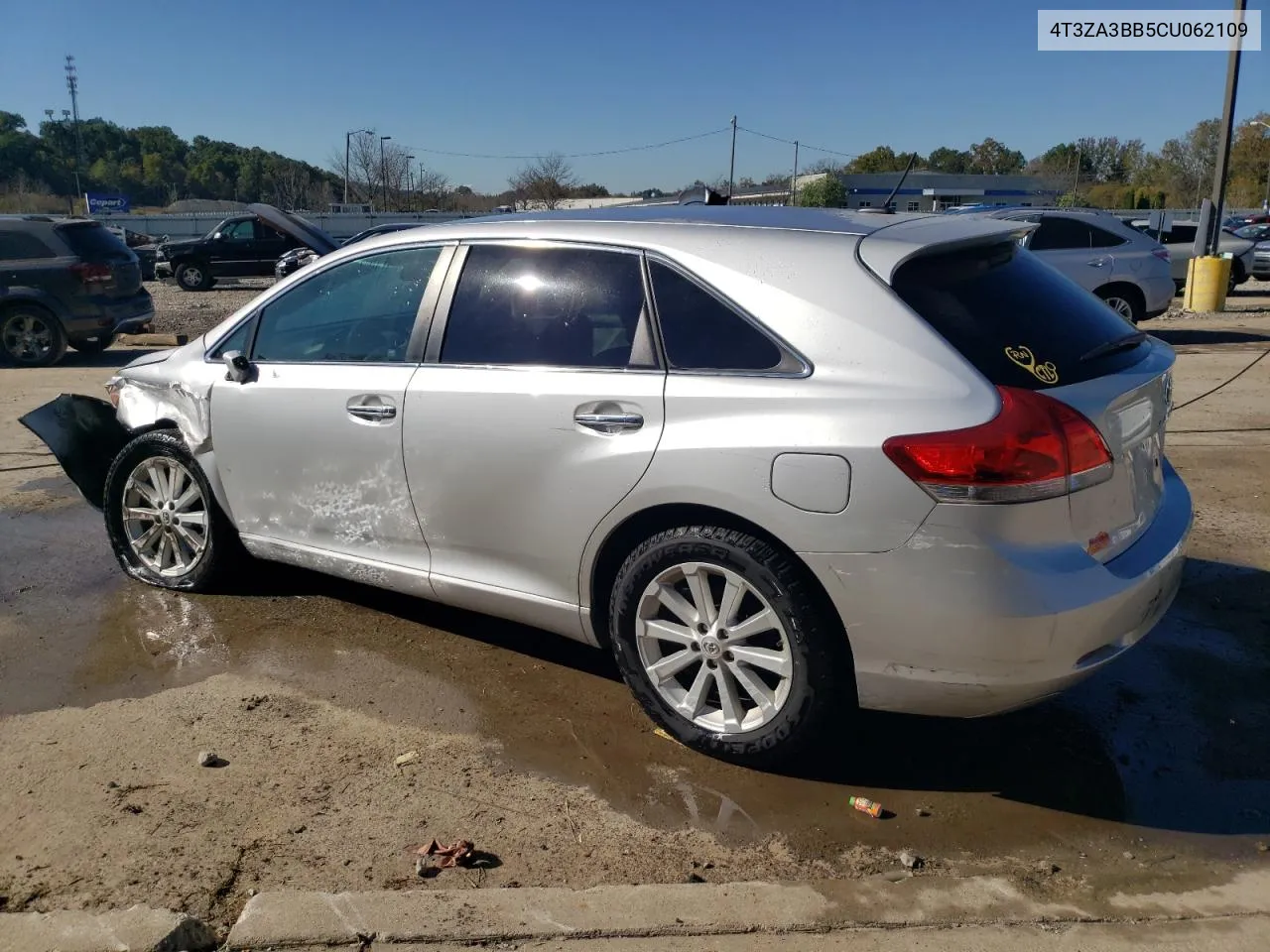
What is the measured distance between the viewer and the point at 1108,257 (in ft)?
42.3

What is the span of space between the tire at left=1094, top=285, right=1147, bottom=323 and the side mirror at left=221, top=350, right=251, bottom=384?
11470 millimetres

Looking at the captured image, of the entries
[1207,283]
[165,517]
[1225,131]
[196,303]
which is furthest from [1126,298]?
[196,303]

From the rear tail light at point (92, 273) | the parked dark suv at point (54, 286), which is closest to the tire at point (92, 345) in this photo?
the parked dark suv at point (54, 286)

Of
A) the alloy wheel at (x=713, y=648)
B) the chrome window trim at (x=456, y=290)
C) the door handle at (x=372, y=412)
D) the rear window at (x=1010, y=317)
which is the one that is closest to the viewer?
the rear window at (x=1010, y=317)

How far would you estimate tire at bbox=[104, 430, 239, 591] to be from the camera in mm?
4816

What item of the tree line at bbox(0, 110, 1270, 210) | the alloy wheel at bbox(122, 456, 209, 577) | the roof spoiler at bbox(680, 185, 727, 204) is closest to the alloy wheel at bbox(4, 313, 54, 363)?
the alloy wheel at bbox(122, 456, 209, 577)

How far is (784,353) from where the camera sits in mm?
3223

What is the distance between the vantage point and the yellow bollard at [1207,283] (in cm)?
1814

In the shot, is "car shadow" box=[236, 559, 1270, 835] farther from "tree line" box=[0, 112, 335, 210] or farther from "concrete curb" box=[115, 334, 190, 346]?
"tree line" box=[0, 112, 335, 210]

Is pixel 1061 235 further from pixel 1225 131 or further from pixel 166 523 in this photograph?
pixel 166 523

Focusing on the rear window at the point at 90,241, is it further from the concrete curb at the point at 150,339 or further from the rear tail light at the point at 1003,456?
the rear tail light at the point at 1003,456

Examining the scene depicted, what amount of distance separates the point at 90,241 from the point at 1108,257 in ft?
40.5

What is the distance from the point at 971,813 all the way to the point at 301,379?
2.99m

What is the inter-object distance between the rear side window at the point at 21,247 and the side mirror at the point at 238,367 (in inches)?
382
